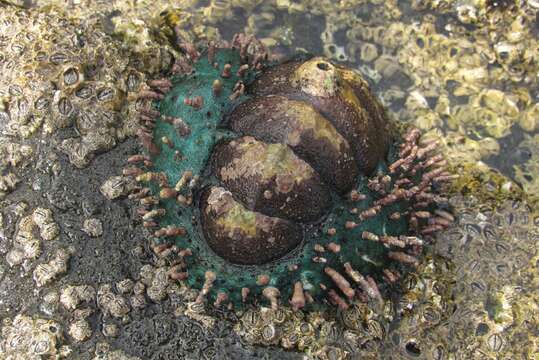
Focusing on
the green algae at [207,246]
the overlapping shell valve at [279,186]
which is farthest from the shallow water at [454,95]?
the green algae at [207,246]

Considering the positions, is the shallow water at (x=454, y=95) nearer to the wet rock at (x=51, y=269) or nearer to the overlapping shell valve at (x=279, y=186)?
the overlapping shell valve at (x=279, y=186)

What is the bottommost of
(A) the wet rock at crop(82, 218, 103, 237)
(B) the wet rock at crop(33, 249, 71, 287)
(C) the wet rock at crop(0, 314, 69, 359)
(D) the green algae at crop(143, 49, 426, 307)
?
(C) the wet rock at crop(0, 314, 69, 359)

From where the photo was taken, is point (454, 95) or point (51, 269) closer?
point (51, 269)

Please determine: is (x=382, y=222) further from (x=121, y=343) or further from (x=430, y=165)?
(x=121, y=343)

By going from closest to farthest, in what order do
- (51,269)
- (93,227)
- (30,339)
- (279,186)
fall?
(279,186) < (30,339) < (51,269) < (93,227)

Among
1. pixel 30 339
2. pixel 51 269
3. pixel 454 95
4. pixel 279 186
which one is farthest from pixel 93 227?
pixel 454 95

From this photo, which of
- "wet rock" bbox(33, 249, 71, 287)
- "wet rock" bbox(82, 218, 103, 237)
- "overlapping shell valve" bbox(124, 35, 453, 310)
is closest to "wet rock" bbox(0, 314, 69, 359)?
"wet rock" bbox(33, 249, 71, 287)

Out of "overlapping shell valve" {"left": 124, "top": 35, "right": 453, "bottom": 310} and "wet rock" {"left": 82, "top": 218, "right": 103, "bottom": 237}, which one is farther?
"wet rock" {"left": 82, "top": 218, "right": 103, "bottom": 237}

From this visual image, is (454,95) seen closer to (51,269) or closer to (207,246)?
(207,246)

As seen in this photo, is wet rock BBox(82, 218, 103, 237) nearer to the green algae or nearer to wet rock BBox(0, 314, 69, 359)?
the green algae
